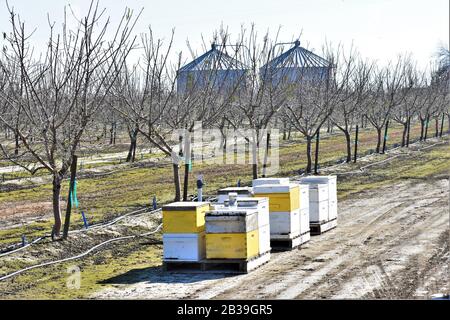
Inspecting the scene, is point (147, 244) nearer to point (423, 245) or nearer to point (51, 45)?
point (51, 45)

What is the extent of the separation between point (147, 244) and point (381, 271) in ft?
21.6

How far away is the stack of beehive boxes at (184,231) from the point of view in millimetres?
16125

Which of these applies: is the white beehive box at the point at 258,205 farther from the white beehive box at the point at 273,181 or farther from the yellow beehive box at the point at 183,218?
the white beehive box at the point at 273,181

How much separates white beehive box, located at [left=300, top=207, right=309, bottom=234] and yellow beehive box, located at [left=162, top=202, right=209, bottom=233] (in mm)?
3524

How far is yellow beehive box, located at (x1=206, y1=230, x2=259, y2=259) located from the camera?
626 inches

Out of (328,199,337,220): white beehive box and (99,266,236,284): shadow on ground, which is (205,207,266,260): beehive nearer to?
(99,266,236,284): shadow on ground

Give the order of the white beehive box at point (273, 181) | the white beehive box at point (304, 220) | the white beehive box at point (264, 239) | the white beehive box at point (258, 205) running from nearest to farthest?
1. the white beehive box at point (258, 205)
2. the white beehive box at point (264, 239)
3. the white beehive box at point (304, 220)
4. the white beehive box at point (273, 181)

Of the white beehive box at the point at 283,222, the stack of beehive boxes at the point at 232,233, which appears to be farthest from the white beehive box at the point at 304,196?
the stack of beehive boxes at the point at 232,233

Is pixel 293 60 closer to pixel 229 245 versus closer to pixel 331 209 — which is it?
pixel 331 209

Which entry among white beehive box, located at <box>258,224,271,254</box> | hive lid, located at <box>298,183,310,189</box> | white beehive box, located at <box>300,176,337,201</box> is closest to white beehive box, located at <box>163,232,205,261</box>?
white beehive box, located at <box>258,224,271,254</box>

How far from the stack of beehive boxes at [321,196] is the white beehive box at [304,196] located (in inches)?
39.0

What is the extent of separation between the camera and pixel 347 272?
15883mm

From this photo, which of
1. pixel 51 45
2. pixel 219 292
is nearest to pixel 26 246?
pixel 51 45
